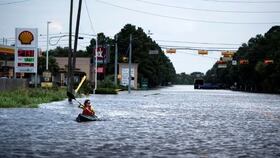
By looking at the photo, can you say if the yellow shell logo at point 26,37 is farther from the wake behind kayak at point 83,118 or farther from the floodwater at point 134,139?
the wake behind kayak at point 83,118

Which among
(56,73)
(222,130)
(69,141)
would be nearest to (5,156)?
(69,141)

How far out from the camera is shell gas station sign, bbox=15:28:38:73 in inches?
1770

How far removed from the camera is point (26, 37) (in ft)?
148

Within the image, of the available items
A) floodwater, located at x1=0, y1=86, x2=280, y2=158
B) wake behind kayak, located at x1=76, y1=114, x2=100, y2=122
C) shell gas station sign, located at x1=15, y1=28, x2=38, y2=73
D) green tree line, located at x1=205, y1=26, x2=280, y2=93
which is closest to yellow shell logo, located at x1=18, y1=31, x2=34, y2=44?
shell gas station sign, located at x1=15, y1=28, x2=38, y2=73

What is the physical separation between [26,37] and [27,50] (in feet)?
3.29

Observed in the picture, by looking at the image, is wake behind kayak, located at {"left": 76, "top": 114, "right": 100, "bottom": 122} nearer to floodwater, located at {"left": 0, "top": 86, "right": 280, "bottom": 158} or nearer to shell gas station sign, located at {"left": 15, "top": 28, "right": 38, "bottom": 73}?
floodwater, located at {"left": 0, "top": 86, "right": 280, "bottom": 158}

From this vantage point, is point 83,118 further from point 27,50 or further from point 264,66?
point 264,66

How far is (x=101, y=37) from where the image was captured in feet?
631

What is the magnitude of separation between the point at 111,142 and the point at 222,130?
19.8ft

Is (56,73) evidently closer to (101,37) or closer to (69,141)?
(101,37)

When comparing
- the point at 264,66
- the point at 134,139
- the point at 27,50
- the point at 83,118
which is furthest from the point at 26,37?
the point at 264,66

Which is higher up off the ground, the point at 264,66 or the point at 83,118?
the point at 264,66

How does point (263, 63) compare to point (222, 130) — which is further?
point (263, 63)

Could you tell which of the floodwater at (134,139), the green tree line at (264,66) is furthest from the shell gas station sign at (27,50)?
the green tree line at (264,66)
